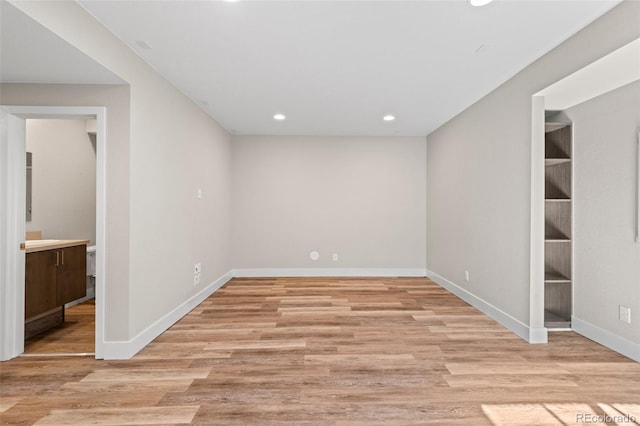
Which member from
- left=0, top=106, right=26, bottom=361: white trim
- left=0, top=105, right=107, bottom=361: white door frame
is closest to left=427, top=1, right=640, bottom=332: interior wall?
left=0, top=105, right=107, bottom=361: white door frame

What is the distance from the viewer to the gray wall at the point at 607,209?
2.76 m

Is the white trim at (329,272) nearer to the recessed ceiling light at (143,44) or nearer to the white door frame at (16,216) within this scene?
the white door frame at (16,216)

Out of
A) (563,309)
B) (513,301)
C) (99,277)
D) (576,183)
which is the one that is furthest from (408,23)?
(563,309)

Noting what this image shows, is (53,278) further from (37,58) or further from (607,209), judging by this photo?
(607,209)

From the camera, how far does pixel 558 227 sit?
11.8ft

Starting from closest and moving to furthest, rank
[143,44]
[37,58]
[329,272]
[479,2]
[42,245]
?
[479,2] < [37,58] < [143,44] < [42,245] < [329,272]

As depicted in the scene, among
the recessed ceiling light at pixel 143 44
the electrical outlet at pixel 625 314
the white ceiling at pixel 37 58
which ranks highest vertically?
the recessed ceiling light at pixel 143 44

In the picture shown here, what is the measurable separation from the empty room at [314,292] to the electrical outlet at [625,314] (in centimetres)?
6

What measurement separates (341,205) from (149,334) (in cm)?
392

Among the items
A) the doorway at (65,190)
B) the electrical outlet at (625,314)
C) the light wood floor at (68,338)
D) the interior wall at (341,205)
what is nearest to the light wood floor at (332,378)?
the light wood floor at (68,338)

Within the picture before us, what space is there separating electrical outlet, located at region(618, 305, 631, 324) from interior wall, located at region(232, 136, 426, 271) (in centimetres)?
339

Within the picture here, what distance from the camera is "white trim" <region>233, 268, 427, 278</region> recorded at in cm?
613

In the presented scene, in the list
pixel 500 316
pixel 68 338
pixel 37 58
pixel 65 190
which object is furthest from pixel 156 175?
pixel 500 316

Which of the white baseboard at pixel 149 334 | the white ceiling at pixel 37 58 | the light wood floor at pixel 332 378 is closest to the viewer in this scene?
the white ceiling at pixel 37 58
